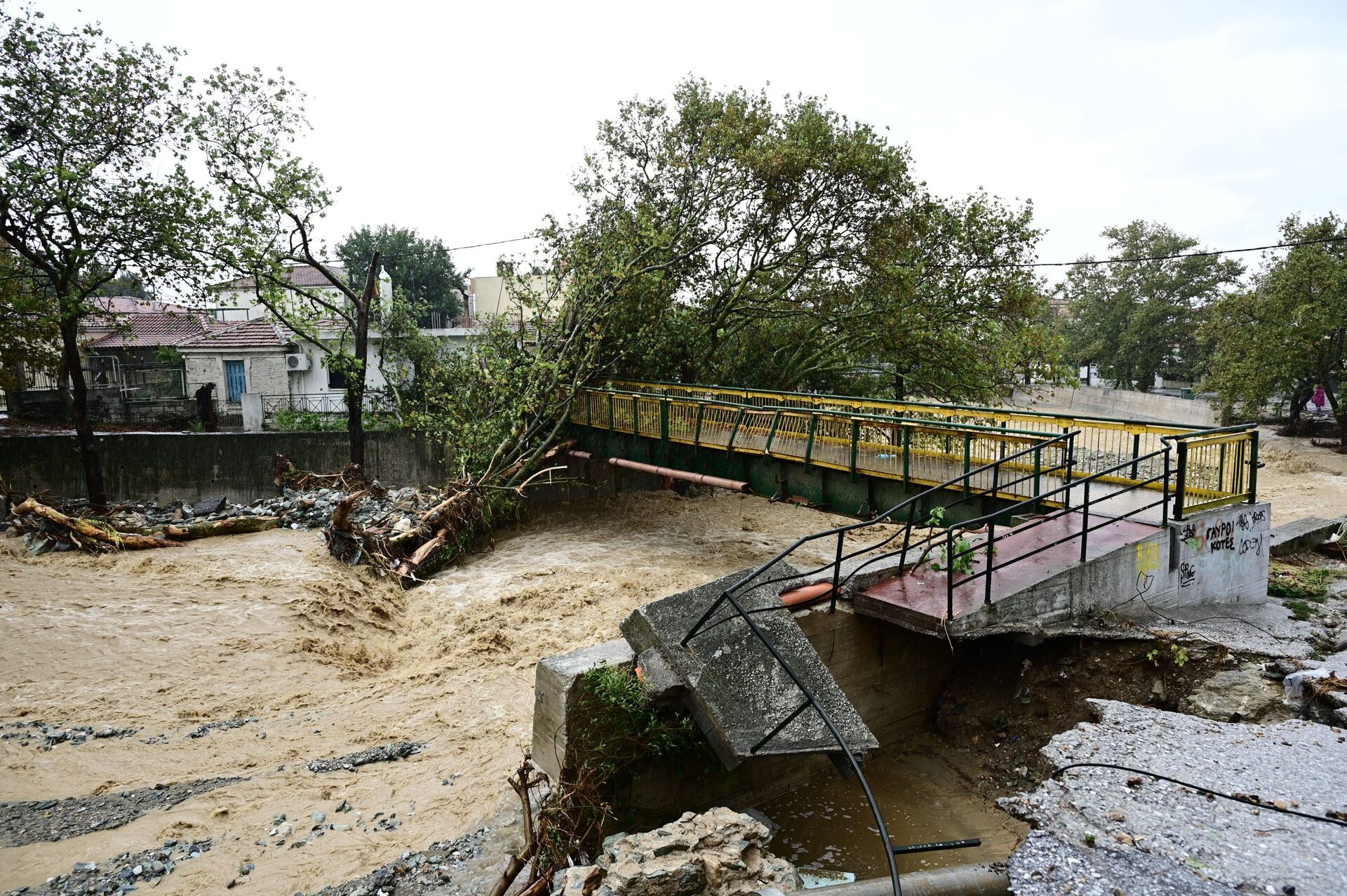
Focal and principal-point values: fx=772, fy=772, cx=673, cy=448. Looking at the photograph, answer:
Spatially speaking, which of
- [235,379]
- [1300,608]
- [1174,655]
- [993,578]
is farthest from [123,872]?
[235,379]

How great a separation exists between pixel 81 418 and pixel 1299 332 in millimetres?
35646

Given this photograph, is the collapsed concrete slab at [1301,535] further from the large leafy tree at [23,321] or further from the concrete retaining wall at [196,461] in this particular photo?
the large leafy tree at [23,321]

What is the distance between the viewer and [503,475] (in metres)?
17.5

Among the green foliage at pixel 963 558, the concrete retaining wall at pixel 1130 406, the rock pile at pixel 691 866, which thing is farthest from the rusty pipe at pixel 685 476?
the concrete retaining wall at pixel 1130 406

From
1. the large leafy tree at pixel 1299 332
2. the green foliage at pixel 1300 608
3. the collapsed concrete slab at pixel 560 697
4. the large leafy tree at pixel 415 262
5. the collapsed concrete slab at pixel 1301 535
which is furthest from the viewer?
the large leafy tree at pixel 415 262

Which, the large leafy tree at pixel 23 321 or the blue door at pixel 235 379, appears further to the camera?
the blue door at pixel 235 379

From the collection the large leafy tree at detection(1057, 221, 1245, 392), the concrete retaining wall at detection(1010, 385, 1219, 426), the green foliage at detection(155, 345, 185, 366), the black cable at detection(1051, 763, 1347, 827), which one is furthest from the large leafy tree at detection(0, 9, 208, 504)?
the large leafy tree at detection(1057, 221, 1245, 392)

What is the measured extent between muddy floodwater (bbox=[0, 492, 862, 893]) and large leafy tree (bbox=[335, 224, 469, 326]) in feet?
125

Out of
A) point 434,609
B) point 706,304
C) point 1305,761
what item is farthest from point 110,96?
point 1305,761

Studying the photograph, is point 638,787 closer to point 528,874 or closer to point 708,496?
point 528,874

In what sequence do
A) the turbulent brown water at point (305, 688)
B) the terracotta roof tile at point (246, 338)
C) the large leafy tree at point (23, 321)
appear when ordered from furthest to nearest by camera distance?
the terracotta roof tile at point (246, 338) < the large leafy tree at point (23, 321) < the turbulent brown water at point (305, 688)

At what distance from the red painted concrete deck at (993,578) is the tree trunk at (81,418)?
1778cm

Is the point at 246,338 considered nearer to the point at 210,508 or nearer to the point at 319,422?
the point at 319,422

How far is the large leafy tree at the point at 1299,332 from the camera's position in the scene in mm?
25828
